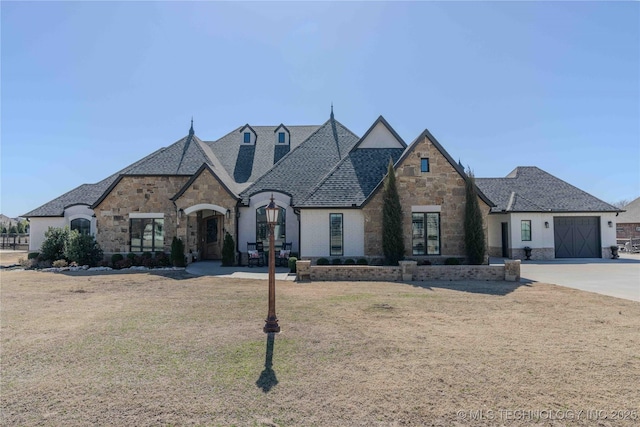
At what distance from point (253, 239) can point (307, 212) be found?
4.34 metres

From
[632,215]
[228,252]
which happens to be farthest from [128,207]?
[632,215]

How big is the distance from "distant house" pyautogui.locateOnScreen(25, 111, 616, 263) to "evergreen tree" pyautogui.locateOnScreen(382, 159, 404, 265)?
2.05 ft

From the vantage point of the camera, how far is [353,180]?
19422 millimetres

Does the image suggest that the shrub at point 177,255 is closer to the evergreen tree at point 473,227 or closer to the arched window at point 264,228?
the arched window at point 264,228

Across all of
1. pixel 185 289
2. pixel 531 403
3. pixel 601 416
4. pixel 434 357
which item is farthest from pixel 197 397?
pixel 185 289

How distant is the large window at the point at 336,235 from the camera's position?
708 inches

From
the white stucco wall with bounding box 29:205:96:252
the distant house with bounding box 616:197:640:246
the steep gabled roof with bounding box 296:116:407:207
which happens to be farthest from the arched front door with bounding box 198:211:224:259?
the distant house with bounding box 616:197:640:246

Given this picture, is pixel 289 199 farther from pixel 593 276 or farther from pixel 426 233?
pixel 593 276

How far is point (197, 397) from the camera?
469cm

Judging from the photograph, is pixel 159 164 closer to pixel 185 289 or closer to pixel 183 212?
pixel 183 212

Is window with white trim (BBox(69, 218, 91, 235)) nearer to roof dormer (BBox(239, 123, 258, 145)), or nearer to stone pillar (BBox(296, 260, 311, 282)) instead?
roof dormer (BBox(239, 123, 258, 145))

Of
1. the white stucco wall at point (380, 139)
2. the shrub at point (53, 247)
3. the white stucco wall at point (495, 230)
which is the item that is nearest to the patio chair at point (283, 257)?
the white stucco wall at point (380, 139)

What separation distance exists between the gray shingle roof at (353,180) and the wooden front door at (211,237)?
7280 mm

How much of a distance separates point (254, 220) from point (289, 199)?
8.11ft
